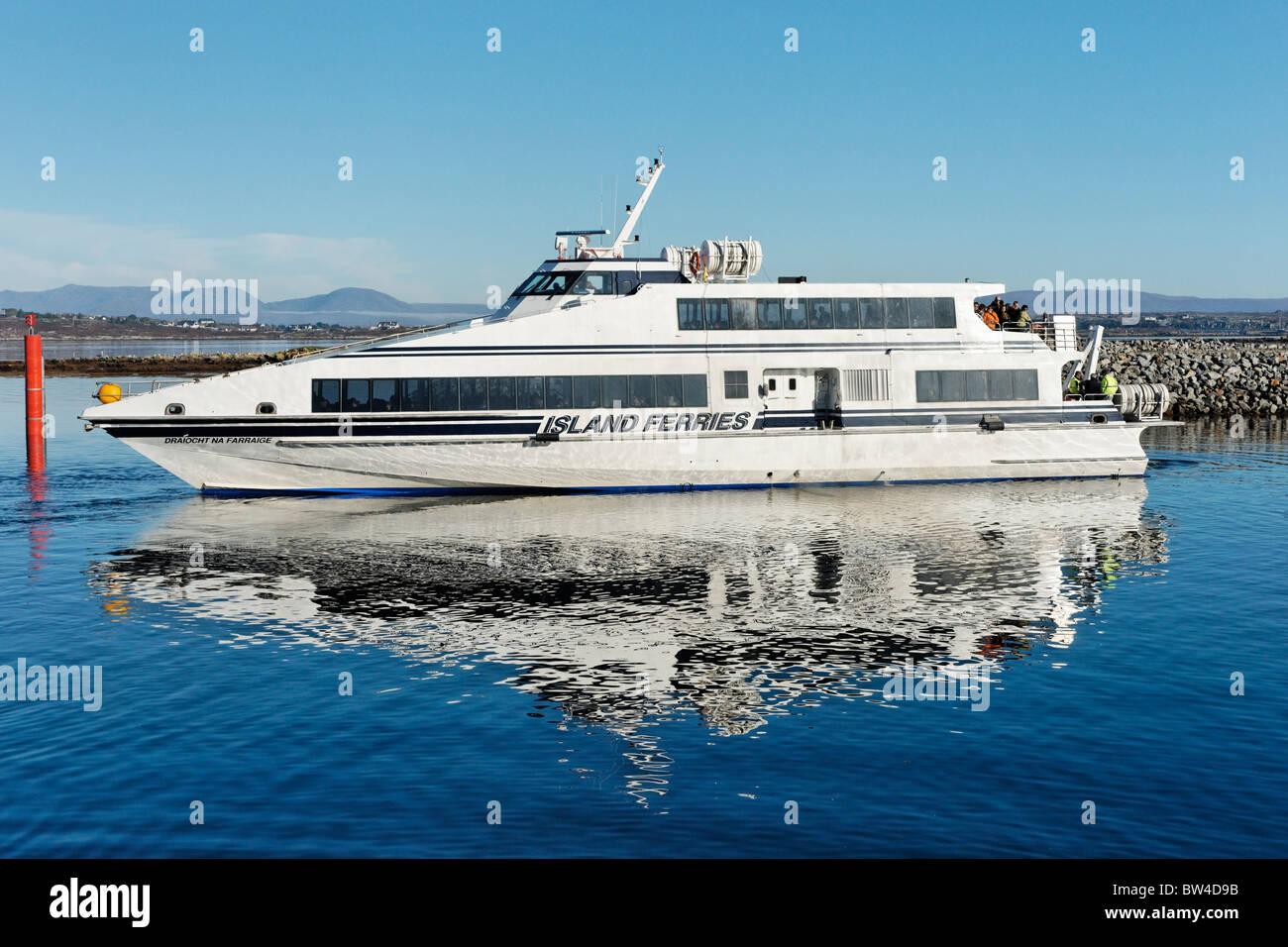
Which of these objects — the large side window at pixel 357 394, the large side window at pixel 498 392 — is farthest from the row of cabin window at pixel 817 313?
the large side window at pixel 357 394

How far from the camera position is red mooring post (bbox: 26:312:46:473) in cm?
3500

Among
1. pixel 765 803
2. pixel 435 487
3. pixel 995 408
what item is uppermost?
pixel 995 408

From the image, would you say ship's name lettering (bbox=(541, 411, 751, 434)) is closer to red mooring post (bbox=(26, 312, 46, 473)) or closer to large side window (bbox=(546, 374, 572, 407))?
large side window (bbox=(546, 374, 572, 407))

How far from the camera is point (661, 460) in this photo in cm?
2902

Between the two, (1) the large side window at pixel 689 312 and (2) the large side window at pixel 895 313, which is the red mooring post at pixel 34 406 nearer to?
(1) the large side window at pixel 689 312

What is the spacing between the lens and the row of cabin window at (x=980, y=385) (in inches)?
1177

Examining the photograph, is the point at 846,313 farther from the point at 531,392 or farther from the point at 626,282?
the point at 531,392

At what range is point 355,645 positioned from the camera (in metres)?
15.3

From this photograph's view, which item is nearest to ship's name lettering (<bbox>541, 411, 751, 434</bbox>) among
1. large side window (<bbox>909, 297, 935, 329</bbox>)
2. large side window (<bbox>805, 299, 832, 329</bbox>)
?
large side window (<bbox>805, 299, 832, 329</bbox>)

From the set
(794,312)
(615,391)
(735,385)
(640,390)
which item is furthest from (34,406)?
(794,312)

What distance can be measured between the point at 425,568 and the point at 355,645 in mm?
5029

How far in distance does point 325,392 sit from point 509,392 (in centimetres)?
440

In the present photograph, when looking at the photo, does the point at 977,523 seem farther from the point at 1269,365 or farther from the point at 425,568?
the point at 1269,365

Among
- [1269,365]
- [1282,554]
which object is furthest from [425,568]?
[1269,365]
